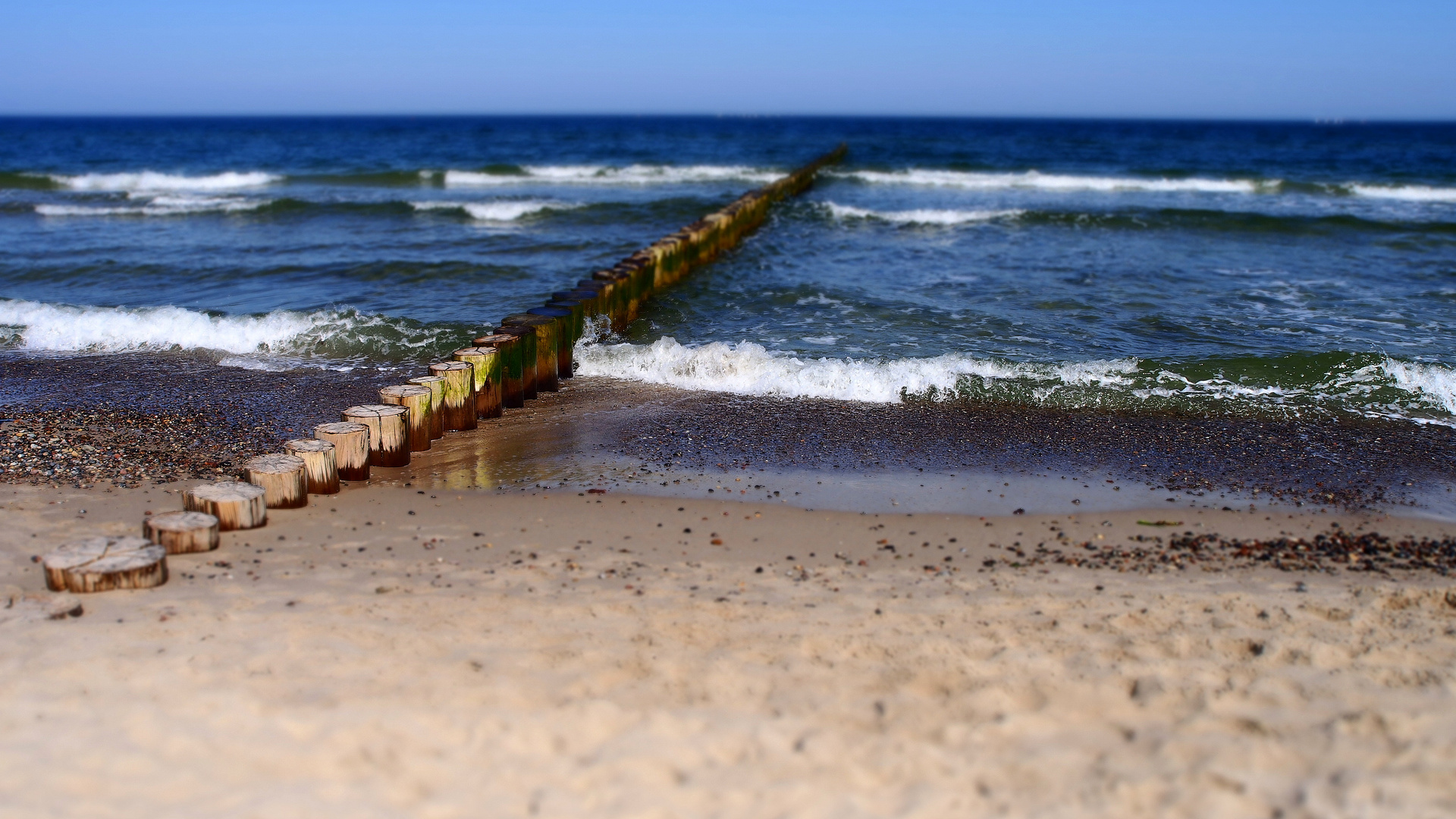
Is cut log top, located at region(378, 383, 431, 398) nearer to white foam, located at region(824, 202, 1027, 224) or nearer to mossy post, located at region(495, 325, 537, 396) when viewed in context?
mossy post, located at region(495, 325, 537, 396)

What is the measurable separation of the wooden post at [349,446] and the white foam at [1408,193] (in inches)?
946

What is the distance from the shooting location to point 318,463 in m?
5.33

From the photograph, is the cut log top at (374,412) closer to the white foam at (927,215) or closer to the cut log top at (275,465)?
the cut log top at (275,465)

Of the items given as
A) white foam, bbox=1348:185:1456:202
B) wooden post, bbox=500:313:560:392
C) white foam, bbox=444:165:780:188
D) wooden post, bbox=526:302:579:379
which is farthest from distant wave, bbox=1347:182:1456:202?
wooden post, bbox=500:313:560:392

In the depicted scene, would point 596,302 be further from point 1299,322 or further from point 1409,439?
point 1299,322

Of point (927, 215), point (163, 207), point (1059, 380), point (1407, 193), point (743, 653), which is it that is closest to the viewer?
point (743, 653)

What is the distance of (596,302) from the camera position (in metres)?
8.84

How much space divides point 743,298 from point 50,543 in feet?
24.7

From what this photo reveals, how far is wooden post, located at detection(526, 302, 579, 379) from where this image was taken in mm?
7867

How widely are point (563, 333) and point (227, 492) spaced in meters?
3.46

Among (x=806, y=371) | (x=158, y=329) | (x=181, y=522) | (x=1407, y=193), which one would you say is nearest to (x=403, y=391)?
(x=181, y=522)

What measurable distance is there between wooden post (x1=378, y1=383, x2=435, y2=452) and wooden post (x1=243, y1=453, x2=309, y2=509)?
108cm

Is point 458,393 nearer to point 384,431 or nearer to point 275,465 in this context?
point 384,431

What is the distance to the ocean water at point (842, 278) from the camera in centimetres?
809
